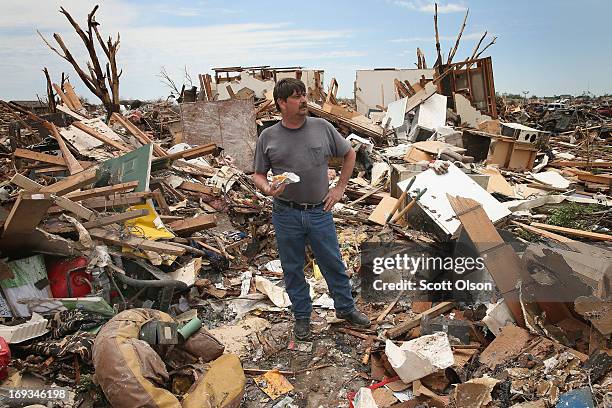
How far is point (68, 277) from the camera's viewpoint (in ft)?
12.4

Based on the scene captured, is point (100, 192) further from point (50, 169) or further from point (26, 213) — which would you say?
point (50, 169)

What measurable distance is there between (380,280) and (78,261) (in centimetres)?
298

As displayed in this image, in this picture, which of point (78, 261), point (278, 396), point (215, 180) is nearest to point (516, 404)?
point (278, 396)

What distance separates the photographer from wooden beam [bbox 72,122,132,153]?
790 cm

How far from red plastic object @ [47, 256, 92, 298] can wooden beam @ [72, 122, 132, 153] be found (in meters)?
4.44

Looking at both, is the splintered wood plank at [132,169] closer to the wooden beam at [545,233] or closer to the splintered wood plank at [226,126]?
the splintered wood plank at [226,126]

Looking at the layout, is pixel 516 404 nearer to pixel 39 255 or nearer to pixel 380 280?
pixel 380 280

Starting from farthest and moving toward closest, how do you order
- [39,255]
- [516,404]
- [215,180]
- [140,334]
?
[215,180] → [39,255] → [140,334] → [516,404]

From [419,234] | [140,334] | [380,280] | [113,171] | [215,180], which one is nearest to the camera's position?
[140,334]

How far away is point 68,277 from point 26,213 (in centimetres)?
69

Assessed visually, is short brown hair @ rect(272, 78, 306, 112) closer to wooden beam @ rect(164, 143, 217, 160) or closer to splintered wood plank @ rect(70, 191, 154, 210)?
splintered wood plank @ rect(70, 191, 154, 210)

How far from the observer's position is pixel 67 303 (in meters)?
3.50

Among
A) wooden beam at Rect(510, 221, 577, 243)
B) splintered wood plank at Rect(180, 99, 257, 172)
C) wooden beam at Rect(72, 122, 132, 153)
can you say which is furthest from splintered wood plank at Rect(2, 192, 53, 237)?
splintered wood plank at Rect(180, 99, 257, 172)

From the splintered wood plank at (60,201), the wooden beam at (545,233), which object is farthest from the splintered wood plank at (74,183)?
the wooden beam at (545,233)
